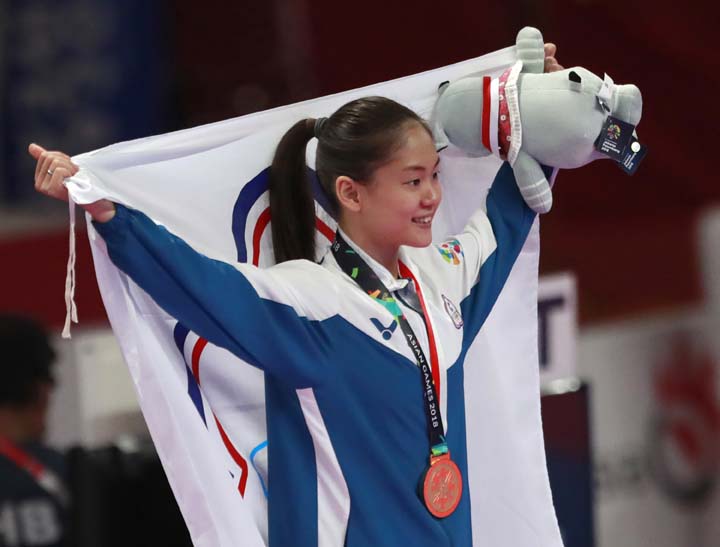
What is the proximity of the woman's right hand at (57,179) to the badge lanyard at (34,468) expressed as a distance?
1139 mm

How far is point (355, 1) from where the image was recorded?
5.10 metres

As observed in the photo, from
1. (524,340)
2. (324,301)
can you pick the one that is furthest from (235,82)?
(324,301)

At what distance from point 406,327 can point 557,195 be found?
2.76m

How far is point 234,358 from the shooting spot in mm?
1959

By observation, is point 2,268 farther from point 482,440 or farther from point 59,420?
point 482,440

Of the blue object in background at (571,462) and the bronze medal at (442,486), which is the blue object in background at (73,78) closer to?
the blue object in background at (571,462)

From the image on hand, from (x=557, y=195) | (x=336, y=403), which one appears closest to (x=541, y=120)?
(x=336, y=403)

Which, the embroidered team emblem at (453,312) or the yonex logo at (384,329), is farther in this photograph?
the embroidered team emblem at (453,312)

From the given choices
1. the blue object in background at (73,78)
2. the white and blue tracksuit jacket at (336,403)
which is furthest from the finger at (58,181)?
the blue object in background at (73,78)

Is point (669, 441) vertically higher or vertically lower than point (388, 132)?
lower

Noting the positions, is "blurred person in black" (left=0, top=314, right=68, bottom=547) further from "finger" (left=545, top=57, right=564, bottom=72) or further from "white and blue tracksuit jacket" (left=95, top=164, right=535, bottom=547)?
"finger" (left=545, top=57, right=564, bottom=72)

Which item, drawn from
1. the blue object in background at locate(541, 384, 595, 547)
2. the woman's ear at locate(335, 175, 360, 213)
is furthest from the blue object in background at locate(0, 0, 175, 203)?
the woman's ear at locate(335, 175, 360, 213)

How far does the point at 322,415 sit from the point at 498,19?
3325mm

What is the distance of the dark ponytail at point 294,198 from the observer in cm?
198
